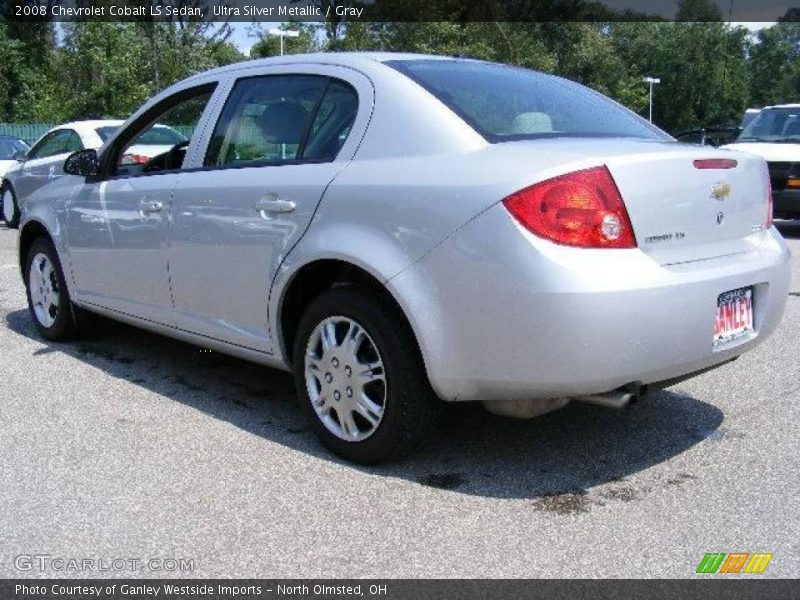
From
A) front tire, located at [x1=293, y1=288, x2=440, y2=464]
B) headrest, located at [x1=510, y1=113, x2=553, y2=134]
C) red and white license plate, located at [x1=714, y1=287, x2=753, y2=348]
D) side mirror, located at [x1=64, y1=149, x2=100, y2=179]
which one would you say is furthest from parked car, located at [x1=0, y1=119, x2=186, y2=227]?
red and white license plate, located at [x1=714, y1=287, x2=753, y2=348]

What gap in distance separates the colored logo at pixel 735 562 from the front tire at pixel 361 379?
1.10 metres

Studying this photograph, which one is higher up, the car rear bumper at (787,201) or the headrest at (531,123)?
the headrest at (531,123)

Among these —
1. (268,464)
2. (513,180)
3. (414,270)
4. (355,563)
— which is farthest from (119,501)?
(513,180)

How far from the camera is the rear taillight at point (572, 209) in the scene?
2.88 metres

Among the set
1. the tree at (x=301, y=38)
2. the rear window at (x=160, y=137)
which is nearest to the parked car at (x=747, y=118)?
the rear window at (x=160, y=137)

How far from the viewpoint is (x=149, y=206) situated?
4.32 metres

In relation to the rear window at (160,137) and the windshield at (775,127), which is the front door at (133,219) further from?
the windshield at (775,127)

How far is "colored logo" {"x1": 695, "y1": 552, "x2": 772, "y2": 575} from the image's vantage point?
8.68 feet

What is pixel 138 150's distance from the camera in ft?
16.2

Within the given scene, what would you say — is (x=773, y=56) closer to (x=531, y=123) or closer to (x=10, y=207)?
(x=10, y=207)

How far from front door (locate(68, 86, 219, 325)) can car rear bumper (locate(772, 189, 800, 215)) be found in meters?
9.05

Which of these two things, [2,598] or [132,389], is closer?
[2,598]

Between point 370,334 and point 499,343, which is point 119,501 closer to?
point 370,334

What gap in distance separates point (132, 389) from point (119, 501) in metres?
1.47
